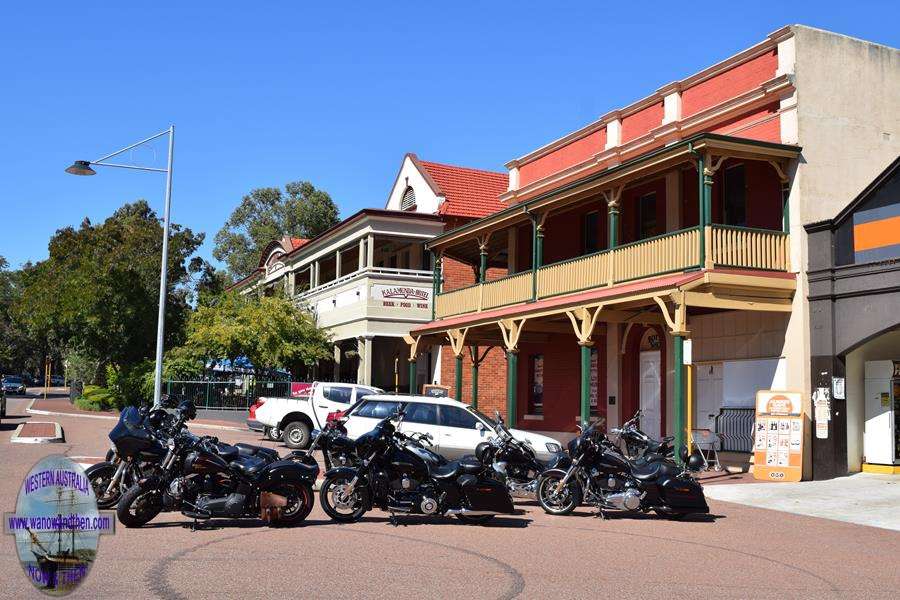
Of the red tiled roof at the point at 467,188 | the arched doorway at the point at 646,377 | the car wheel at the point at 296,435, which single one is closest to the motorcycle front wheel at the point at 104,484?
the car wheel at the point at 296,435

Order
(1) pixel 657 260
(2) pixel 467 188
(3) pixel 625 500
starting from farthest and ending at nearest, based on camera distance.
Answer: (2) pixel 467 188
(1) pixel 657 260
(3) pixel 625 500

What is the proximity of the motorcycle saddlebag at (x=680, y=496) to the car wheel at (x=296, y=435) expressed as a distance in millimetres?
12090

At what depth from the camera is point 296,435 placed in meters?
23.3

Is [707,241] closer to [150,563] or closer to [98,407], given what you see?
[150,563]

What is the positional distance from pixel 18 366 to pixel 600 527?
359ft

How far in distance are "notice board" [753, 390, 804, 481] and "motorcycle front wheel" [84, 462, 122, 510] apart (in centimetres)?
1214

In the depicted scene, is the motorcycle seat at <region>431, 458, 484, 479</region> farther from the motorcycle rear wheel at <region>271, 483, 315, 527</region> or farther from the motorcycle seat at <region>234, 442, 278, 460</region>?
the motorcycle seat at <region>234, 442, 278, 460</region>

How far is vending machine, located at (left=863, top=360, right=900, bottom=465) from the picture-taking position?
59.1 ft

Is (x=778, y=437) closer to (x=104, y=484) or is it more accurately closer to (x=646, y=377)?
(x=646, y=377)

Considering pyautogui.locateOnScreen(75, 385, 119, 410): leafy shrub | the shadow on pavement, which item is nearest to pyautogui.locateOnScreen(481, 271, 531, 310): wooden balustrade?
the shadow on pavement

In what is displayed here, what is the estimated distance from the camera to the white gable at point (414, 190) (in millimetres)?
34725

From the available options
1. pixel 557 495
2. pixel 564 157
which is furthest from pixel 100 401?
pixel 557 495

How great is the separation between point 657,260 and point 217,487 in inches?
445

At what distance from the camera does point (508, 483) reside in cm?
1433
